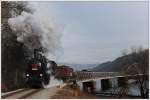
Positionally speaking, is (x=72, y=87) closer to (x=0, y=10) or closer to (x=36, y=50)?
(x=36, y=50)

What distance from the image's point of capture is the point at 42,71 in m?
3.98

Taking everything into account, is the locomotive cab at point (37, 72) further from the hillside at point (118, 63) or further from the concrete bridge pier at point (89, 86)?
the hillside at point (118, 63)

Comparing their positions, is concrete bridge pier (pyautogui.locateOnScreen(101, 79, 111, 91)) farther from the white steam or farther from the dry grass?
the white steam

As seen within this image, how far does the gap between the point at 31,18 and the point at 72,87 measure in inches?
27.4

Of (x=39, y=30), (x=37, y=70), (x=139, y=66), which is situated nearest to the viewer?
(x=139, y=66)

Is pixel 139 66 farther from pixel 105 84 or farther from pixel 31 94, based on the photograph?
pixel 31 94

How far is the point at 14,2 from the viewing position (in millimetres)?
3836

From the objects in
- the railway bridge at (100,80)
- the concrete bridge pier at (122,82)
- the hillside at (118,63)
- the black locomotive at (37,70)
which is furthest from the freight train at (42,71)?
the concrete bridge pier at (122,82)

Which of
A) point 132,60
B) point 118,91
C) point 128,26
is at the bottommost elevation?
point 118,91

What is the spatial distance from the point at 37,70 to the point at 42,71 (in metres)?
0.05

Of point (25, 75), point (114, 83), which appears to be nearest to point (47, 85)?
point (25, 75)

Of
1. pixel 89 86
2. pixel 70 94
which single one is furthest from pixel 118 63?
pixel 70 94

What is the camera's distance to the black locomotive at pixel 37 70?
3885 millimetres

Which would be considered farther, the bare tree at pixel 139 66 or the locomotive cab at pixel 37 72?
the locomotive cab at pixel 37 72
